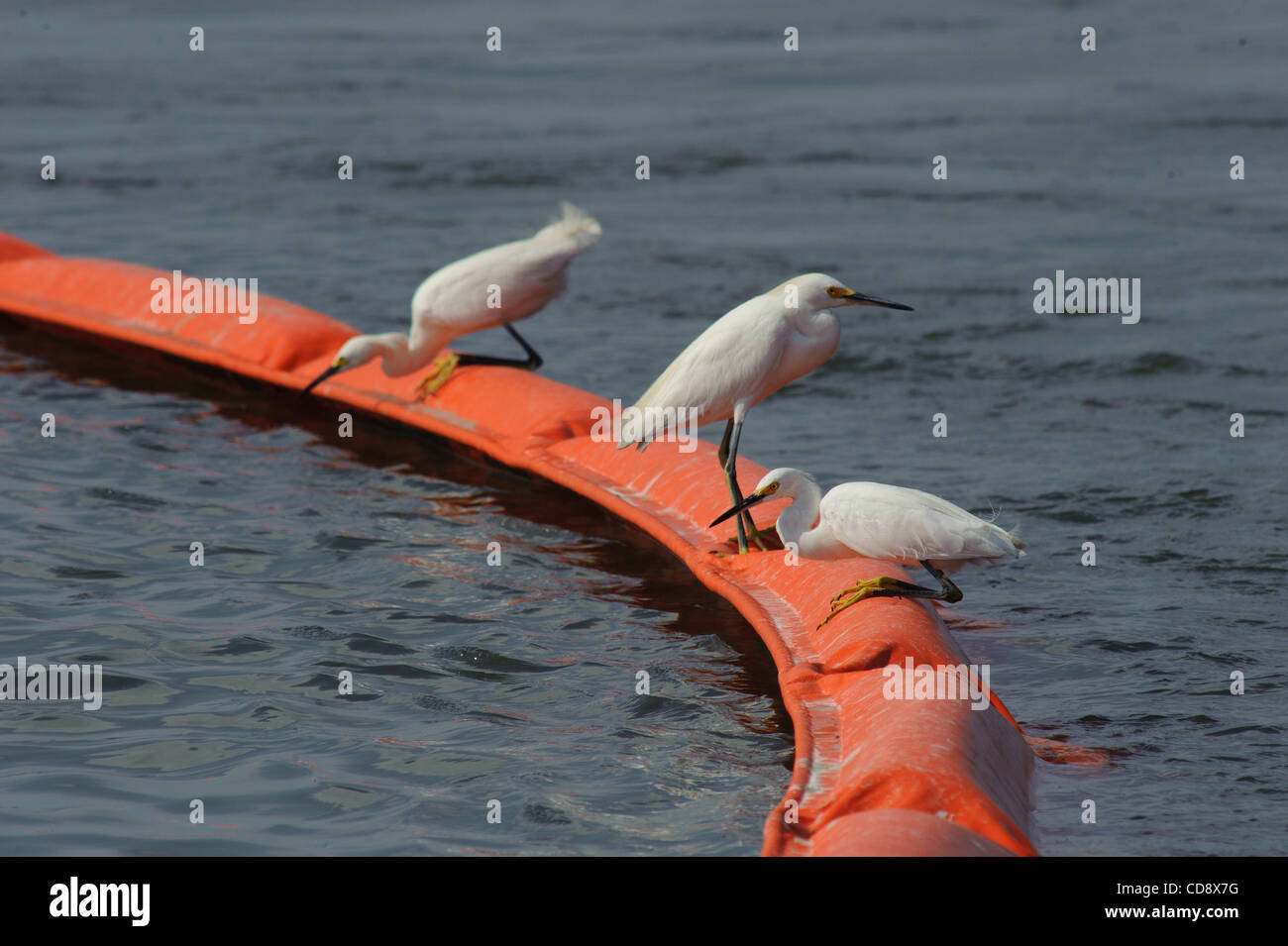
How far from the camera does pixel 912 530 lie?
584cm

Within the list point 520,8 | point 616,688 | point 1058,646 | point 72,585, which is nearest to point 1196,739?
point 1058,646

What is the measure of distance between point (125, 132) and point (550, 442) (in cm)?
1216

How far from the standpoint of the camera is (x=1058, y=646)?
6.90 metres

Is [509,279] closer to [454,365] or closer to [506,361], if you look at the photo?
[506,361]

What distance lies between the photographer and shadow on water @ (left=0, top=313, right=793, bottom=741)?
23.6 feet

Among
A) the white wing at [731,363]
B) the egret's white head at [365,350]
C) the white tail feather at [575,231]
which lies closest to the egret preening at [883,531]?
the white wing at [731,363]

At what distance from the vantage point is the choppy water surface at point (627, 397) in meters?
5.69

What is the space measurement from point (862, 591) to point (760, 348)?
1115 mm

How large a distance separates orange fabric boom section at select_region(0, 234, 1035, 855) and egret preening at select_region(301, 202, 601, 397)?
46 centimetres

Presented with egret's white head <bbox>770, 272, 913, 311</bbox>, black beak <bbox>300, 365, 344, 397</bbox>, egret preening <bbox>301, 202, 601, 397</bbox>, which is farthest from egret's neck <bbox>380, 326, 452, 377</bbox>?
egret's white head <bbox>770, 272, 913, 311</bbox>

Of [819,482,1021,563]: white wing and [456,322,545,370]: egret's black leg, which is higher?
[456,322,545,370]: egret's black leg

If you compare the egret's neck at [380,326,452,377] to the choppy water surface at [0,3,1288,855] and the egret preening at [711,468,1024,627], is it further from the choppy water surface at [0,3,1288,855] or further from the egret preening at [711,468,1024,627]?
the egret preening at [711,468,1024,627]

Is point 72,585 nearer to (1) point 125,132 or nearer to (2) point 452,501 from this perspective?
(2) point 452,501

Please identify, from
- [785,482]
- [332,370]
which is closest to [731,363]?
[785,482]
